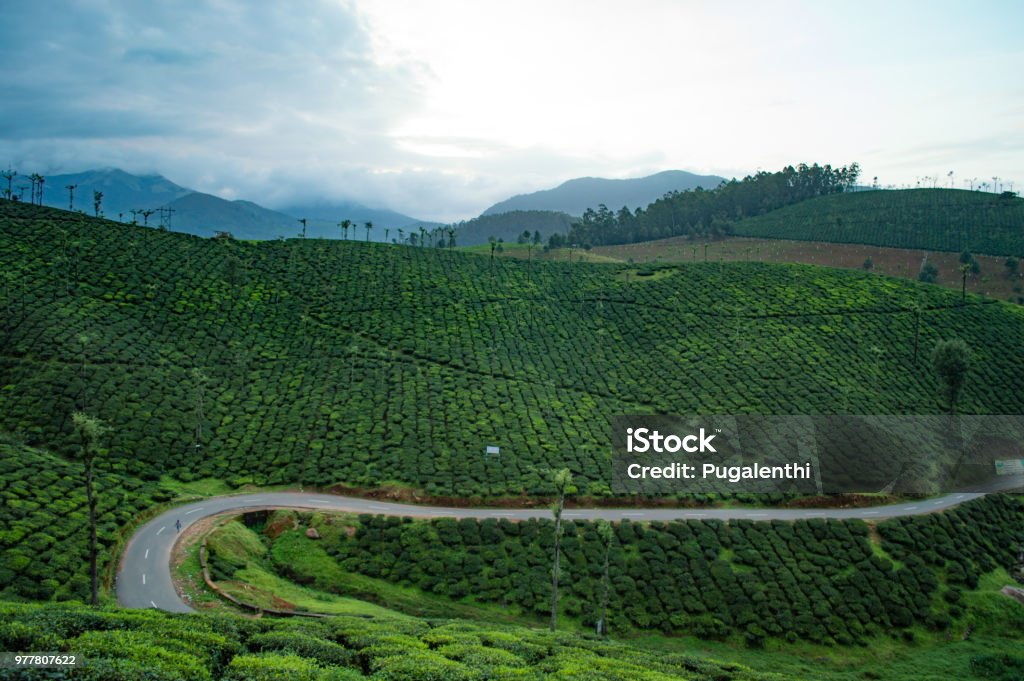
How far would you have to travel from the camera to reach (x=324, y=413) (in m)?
65.6

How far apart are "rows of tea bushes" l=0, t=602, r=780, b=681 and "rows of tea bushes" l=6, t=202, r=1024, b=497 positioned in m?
26.0

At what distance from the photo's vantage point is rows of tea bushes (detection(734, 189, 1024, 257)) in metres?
151

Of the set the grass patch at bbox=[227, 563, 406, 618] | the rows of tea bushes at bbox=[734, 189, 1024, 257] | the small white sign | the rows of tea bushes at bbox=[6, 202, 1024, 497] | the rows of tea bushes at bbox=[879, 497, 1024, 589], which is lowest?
the grass patch at bbox=[227, 563, 406, 618]

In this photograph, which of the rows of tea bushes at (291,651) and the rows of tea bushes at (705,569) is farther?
the rows of tea bushes at (705,569)

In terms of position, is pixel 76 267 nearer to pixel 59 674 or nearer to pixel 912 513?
pixel 59 674

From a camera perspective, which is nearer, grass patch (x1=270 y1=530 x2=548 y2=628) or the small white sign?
grass patch (x1=270 y1=530 x2=548 y2=628)

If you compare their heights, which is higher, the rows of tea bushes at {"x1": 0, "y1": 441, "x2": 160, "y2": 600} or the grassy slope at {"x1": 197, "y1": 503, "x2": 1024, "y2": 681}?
the rows of tea bushes at {"x1": 0, "y1": 441, "x2": 160, "y2": 600}

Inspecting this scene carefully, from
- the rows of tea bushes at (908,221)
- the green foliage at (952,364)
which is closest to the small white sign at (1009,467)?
the green foliage at (952,364)

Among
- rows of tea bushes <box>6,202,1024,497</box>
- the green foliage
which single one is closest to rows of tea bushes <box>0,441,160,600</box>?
rows of tea bushes <box>6,202,1024,497</box>

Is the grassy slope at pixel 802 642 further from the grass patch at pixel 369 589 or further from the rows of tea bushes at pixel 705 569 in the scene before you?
the rows of tea bushes at pixel 705 569

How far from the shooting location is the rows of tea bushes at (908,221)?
495 ft

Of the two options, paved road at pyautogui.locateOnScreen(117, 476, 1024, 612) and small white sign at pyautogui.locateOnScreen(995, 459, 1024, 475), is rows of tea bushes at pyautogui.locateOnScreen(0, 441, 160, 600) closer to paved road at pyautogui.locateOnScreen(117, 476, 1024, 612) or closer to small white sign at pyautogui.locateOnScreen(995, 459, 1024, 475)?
paved road at pyautogui.locateOnScreen(117, 476, 1024, 612)

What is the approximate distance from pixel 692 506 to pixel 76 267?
277 ft

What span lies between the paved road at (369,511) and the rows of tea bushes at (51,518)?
187cm
